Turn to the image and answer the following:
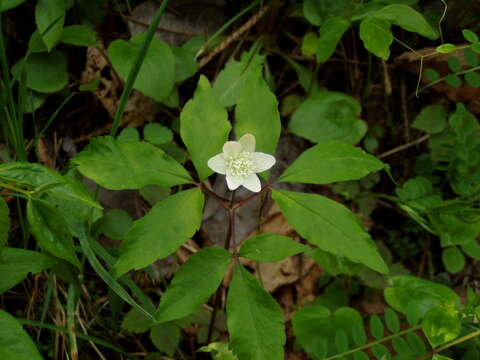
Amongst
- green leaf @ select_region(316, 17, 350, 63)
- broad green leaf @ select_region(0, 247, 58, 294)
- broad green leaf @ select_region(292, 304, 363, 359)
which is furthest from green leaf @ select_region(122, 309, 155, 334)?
green leaf @ select_region(316, 17, 350, 63)

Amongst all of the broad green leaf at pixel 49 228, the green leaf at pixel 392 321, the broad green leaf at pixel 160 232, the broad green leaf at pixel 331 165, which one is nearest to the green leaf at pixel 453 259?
the green leaf at pixel 392 321

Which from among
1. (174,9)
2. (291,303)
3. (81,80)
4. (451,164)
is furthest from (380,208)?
(81,80)

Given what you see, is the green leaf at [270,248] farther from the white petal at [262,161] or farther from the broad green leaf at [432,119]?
the broad green leaf at [432,119]

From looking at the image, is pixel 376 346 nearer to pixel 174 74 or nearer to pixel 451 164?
pixel 451 164

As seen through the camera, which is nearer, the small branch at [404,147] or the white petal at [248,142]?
the white petal at [248,142]

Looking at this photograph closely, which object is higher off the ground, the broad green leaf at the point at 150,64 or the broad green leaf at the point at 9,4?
the broad green leaf at the point at 9,4

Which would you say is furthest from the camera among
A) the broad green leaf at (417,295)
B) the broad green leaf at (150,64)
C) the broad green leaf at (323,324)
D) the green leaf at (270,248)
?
the broad green leaf at (150,64)

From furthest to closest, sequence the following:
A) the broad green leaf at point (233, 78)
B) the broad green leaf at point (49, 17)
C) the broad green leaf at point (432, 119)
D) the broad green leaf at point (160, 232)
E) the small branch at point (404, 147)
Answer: the small branch at point (404, 147), the broad green leaf at point (432, 119), the broad green leaf at point (233, 78), the broad green leaf at point (49, 17), the broad green leaf at point (160, 232)
